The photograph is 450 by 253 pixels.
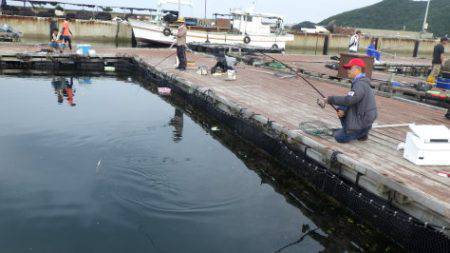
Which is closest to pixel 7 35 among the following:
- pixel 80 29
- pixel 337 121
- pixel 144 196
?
pixel 80 29

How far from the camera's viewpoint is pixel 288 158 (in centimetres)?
834

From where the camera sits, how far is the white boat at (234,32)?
31672mm

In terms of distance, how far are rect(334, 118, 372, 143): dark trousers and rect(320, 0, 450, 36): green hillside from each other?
338 ft

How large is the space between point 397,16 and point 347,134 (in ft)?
398

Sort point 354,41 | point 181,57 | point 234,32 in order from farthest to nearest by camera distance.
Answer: point 234,32 → point 354,41 → point 181,57

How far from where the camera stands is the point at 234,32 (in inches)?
1340

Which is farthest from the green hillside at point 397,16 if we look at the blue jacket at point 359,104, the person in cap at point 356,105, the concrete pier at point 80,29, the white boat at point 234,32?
the blue jacket at point 359,104

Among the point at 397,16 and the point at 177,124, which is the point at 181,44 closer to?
the point at 177,124

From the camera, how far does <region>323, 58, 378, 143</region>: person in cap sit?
6734mm

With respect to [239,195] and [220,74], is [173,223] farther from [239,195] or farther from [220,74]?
[220,74]

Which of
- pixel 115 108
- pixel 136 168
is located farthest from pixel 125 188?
pixel 115 108

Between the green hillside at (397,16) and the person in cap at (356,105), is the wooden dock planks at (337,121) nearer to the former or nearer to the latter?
the person in cap at (356,105)

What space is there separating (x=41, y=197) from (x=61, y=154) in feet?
6.91

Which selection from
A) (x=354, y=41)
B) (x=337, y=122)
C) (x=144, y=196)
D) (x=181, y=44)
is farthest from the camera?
(x=354, y=41)
